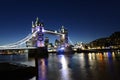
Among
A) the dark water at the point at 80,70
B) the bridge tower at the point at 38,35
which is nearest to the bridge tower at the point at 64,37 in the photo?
the bridge tower at the point at 38,35

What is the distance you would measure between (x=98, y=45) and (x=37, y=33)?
68965 millimetres

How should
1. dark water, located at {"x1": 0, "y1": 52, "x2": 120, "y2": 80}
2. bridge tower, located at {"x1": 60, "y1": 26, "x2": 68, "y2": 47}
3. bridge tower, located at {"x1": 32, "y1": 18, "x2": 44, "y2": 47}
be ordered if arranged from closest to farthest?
1. dark water, located at {"x1": 0, "y1": 52, "x2": 120, "y2": 80}
2. bridge tower, located at {"x1": 32, "y1": 18, "x2": 44, "y2": 47}
3. bridge tower, located at {"x1": 60, "y1": 26, "x2": 68, "y2": 47}

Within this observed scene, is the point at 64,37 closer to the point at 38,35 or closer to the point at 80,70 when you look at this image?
the point at 38,35

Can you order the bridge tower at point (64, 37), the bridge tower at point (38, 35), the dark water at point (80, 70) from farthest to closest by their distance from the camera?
the bridge tower at point (64, 37), the bridge tower at point (38, 35), the dark water at point (80, 70)

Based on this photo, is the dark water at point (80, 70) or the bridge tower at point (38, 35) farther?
the bridge tower at point (38, 35)

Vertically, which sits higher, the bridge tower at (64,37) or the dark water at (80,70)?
the bridge tower at (64,37)

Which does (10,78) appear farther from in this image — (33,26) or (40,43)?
(33,26)

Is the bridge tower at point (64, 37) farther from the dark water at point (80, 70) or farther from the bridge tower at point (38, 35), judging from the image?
the dark water at point (80, 70)

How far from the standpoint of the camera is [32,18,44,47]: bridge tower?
80969mm

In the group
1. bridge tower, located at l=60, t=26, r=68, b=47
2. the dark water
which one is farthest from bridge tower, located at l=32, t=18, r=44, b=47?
the dark water

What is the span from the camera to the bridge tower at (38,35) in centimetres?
8097

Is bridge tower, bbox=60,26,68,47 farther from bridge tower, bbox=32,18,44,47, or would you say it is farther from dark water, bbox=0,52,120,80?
dark water, bbox=0,52,120,80

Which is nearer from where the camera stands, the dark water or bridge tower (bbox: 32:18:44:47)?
the dark water

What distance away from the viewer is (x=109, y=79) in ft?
60.9
